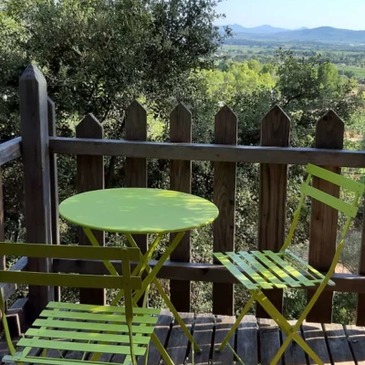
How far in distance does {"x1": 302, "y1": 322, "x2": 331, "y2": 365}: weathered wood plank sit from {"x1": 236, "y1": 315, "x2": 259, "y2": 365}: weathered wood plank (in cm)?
29

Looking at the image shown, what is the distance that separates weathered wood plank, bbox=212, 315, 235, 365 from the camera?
9.32 ft

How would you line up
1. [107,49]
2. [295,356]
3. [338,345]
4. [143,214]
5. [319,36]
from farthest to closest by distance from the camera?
[319,36]
[107,49]
[338,345]
[295,356]
[143,214]

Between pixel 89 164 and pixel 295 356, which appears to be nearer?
pixel 295 356

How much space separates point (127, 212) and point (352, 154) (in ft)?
4.38

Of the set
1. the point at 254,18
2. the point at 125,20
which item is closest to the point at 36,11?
the point at 125,20

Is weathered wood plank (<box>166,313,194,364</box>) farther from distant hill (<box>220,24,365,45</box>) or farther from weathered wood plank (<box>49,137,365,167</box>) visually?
distant hill (<box>220,24,365,45</box>)

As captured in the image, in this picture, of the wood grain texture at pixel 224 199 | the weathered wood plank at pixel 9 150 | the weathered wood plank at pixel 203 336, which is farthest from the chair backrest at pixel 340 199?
the weathered wood plank at pixel 9 150

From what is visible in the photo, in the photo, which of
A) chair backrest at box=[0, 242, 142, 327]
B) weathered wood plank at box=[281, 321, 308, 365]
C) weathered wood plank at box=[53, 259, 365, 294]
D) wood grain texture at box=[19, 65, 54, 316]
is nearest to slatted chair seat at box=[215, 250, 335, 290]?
weathered wood plank at box=[53, 259, 365, 294]

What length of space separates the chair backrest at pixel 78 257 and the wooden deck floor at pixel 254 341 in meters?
1.24

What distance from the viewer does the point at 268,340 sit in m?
3.06

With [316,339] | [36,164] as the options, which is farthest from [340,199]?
[36,164]

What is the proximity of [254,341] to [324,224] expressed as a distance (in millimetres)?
790

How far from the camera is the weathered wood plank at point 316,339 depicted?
2.90 m

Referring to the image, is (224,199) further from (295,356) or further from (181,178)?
(295,356)
